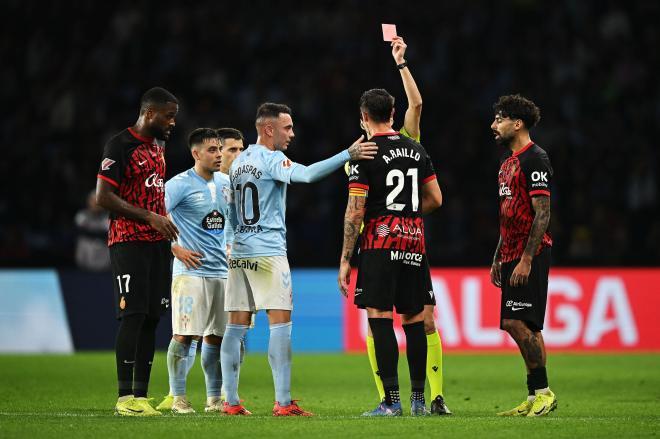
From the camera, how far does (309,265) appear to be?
18.8 m

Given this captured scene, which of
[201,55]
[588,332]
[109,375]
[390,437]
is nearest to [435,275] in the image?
[588,332]

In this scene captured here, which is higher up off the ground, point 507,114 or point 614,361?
point 507,114

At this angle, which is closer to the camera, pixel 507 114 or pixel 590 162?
pixel 507 114

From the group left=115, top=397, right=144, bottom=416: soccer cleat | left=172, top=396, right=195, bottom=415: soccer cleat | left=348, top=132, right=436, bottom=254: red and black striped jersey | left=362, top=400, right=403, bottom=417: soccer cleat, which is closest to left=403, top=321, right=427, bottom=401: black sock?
left=362, top=400, right=403, bottom=417: soccer cleat

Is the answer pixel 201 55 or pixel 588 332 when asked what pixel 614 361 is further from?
pixel 201 55

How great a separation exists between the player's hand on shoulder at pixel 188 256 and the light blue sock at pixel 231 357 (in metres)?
0.74

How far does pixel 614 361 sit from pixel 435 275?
325cm

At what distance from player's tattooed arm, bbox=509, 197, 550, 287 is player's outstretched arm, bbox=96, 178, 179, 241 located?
2.82 metres

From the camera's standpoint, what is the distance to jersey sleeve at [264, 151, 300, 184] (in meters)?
9.34

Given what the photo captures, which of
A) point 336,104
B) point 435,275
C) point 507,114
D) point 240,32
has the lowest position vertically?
point 435,275

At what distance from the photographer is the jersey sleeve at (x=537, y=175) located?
945 centimetres

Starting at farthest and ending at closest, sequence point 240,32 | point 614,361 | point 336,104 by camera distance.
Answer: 1. point 240,32
2. point 336,104
3. point 614,361

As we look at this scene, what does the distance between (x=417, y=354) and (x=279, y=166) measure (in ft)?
6.21

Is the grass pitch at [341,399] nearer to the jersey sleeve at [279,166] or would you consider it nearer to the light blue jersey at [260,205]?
the light blue jersey at [260,205]
